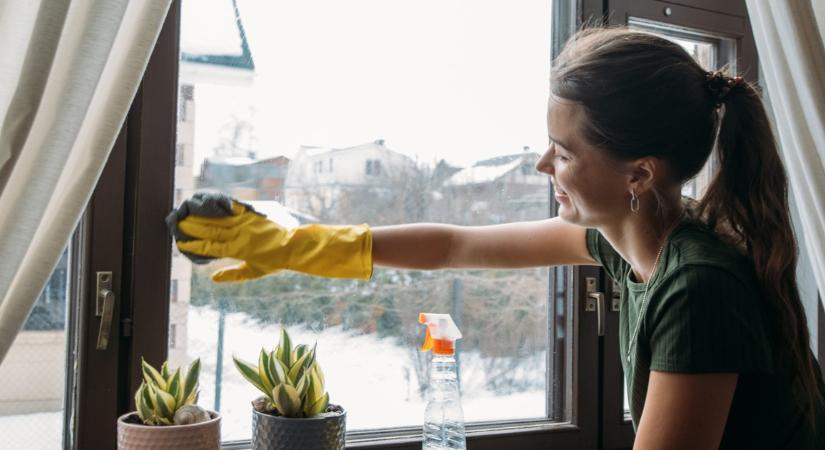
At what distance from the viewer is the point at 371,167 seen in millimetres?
1347

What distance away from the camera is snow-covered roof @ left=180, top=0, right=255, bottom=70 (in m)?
1.20

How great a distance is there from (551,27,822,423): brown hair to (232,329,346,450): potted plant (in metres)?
0.53

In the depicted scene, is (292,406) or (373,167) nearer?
(292,406)

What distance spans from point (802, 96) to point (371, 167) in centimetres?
76

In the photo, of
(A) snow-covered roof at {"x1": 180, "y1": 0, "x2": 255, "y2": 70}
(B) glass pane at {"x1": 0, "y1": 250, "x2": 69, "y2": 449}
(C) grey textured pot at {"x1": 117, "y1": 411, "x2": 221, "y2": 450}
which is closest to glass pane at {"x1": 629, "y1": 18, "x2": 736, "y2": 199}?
(A) snow-covered roof at {"x1": 180, "y1": 0, "x2": 255, "y2": 70}

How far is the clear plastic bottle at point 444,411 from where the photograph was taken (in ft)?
4.27

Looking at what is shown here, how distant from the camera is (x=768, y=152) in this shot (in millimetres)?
1028

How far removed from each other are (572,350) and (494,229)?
0.36 metres

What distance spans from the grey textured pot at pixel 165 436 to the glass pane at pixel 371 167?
0.23 metres

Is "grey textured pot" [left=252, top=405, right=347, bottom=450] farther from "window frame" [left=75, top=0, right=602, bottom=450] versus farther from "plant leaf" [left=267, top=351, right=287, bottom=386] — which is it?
"window frame" [left=75, top=0, right=602, bottom=450]

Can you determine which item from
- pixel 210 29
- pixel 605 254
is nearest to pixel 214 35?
pixel 210 29

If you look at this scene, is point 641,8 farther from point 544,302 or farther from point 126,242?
point 126,242

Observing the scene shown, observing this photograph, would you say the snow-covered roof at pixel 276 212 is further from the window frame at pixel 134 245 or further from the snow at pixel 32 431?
the snow at pixel 32 431

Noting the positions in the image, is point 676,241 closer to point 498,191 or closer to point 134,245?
point 498,191
